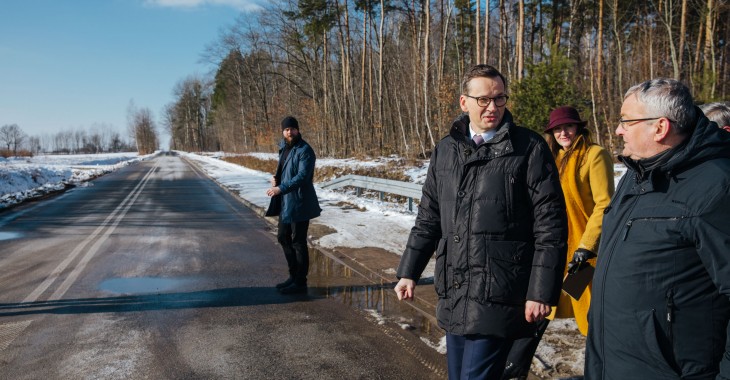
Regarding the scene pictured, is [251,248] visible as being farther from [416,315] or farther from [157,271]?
[416,315]

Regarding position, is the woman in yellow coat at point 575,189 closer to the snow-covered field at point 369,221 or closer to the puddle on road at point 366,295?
the snow-covered field at point 369,221

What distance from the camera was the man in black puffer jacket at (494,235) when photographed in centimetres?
237

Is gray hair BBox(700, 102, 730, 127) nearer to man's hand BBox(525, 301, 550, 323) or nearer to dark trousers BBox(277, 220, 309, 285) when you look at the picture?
man's hand BBox(525, 301, 550, 323)

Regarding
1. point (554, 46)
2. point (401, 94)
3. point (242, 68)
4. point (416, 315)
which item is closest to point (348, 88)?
point (401, 94)

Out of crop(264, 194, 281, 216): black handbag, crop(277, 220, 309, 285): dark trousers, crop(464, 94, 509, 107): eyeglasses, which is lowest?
crop(277, 220, 309, 285): dark trousers

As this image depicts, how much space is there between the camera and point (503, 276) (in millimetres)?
2375

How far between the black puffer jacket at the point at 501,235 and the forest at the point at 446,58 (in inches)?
430

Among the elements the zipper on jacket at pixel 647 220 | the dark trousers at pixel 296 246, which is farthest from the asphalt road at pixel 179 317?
the zipper on jacket at pixel 647 220

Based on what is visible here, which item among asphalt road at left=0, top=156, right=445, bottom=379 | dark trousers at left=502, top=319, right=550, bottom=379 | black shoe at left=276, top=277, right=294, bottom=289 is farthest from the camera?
black shoe at left=276, top=277, right=294, bottom=289

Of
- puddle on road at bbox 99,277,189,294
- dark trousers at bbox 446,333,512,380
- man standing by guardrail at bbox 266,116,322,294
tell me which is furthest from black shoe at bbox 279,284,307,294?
dark trousers at bbox 446,333,512,380

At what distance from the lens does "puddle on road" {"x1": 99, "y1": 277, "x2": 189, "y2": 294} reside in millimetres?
6238

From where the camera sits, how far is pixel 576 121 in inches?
144

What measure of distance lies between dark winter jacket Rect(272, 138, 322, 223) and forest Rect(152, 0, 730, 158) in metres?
8.48

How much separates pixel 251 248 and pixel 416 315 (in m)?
4.56
